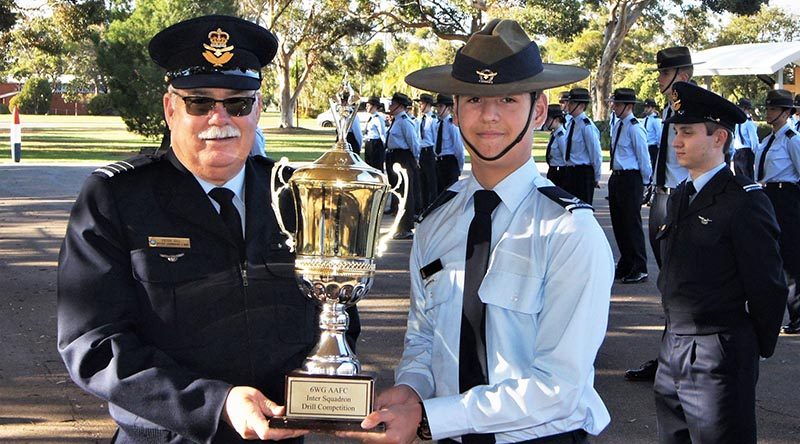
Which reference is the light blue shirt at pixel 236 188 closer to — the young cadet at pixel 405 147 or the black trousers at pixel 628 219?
the black trousers at pixel 628 219

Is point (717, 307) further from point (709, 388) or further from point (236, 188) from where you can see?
point (236, 188)

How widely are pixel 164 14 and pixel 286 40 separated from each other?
2170 centimetres

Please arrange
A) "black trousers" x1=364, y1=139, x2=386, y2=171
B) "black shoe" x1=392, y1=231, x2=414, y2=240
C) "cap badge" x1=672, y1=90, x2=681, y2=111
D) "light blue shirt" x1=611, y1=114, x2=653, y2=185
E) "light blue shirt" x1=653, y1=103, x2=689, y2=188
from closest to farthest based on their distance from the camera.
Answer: "cap badge" x1=672, y1=90, x2=681, y2=111, "light blue shirt" x1=653, y1=103, x2=689, y2=188, "light blue shirt" x1=611, y1=114, x2=653, y2=185, "black shoe" x1=392, y1=231, x2=414, y2=240, "black trousers" x1=364, y1=139, x2=386, y2=171

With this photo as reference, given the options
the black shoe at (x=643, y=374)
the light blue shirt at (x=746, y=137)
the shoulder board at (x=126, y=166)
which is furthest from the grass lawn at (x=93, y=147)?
the shoulder board at (x=126, y=166)

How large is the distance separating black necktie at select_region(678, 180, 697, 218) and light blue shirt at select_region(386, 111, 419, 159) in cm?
1193

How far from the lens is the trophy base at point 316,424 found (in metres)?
2.56

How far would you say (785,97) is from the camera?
12.2 meters

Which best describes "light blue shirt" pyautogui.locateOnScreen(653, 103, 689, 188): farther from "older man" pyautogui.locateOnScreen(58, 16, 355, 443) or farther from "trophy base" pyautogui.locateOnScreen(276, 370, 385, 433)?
"trophy base" pyautogui.locateOnScreen(276, 370, 385, 433)

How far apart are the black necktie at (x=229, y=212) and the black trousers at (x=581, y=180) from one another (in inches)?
469

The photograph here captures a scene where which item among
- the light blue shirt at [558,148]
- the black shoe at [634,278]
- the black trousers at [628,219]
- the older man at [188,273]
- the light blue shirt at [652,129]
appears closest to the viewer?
the older man at [188,273]

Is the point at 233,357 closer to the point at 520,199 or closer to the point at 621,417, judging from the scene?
the point at 520,199

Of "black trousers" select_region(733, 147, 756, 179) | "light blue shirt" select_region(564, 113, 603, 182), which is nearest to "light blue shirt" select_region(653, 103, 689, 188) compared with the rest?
"light blue shirt" select_region(564, 113, 603, 182)

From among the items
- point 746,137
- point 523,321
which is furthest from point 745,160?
point 523,321

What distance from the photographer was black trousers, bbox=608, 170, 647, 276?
12.3 meters
